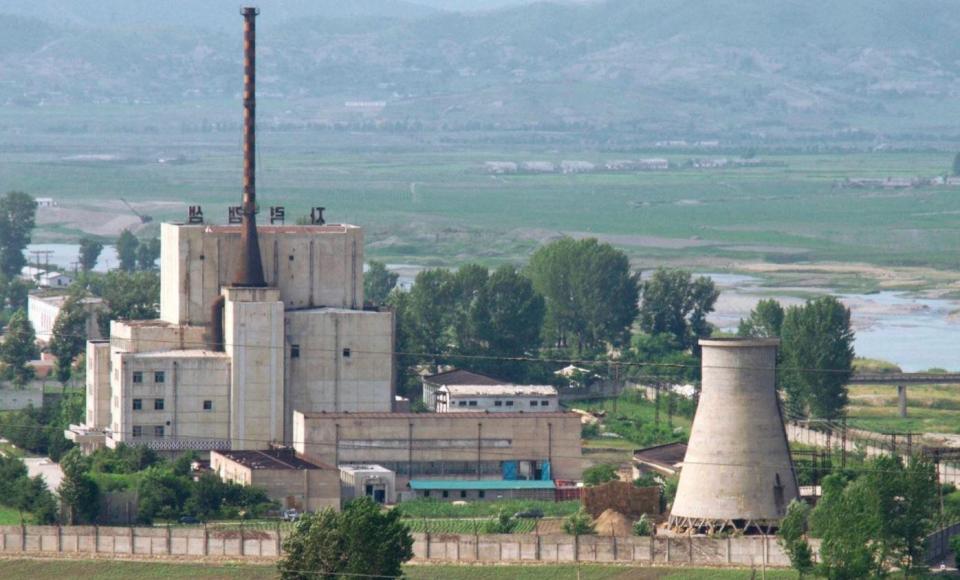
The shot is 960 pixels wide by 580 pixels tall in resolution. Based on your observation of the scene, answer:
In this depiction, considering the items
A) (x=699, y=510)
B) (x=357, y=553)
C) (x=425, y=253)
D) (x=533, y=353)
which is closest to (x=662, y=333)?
(x=533, y=353)

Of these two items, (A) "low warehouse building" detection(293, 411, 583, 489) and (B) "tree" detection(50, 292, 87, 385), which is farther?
(B) "tree" detection(50, 292, 87, 385)

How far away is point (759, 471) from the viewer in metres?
56.2

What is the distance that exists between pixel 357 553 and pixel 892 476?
11.7m

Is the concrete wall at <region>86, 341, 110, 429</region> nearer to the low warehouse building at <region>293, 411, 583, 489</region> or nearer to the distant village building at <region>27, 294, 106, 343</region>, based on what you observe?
the low warehouse building at <region>293, 411, 583, 489</region>

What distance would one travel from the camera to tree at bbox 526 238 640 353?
97.8m

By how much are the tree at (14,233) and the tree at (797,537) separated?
76629 mm

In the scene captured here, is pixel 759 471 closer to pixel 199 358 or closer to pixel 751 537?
pixel 751 537

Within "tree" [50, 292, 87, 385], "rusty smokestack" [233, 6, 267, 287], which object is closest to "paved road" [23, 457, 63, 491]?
"rusty smokestack" [233, 6, 267, 287]

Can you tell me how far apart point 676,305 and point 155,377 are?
105 feet

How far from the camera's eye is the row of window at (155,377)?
69.1 m

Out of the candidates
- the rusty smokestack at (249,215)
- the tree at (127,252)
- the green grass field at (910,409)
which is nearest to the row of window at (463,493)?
the rusty smokestack at (249,215)

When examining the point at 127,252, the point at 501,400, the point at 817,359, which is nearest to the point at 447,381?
the point at 501,400

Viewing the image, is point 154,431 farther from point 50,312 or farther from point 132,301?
point 50,312

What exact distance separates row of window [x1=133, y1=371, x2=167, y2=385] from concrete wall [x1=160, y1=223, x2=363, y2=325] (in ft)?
11.2
